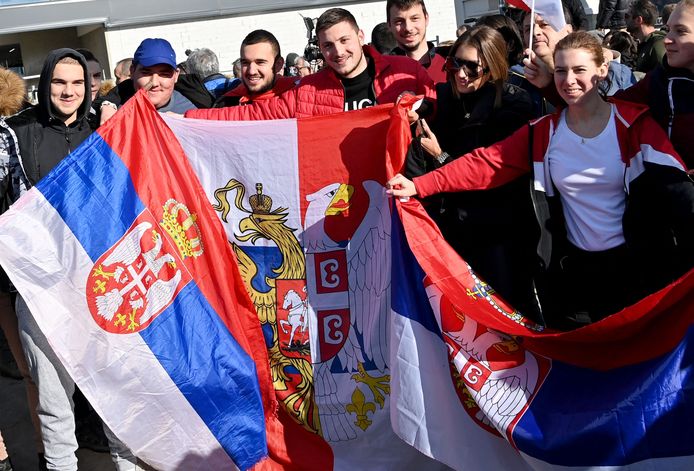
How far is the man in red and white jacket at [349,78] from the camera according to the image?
445 cm

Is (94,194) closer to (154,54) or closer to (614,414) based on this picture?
(154,54)

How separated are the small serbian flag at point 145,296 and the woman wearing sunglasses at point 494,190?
3.62 ft

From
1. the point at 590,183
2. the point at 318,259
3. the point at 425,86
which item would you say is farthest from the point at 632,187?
the point at 318,259

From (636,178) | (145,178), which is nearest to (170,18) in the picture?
(145,178)

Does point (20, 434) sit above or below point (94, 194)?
below

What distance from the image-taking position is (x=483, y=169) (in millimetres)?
3887

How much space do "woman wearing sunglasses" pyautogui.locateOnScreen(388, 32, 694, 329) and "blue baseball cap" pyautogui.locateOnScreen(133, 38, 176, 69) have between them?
5.61 ft

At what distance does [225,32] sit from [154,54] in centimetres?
1383

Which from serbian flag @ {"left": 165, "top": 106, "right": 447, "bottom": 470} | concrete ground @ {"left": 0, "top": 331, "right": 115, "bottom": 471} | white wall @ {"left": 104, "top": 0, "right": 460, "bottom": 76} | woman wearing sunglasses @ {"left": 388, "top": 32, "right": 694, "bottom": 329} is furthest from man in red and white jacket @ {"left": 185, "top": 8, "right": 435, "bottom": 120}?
white wall @ {"left": 104, "top": 0, "right": 460, "bottom": 76}

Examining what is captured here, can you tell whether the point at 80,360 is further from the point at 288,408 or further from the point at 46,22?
the point at 46,22

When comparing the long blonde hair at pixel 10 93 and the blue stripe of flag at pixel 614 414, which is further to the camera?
the long blonde hair at pixel 10 93

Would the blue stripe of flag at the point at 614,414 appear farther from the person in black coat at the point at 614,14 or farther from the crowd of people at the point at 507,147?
the person in black coat at the point at 614,14

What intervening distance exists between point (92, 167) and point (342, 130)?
46.4 inches

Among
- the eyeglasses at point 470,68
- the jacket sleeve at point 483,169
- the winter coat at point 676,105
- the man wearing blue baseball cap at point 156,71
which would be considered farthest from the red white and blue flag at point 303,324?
the winter coat at point 676,105
